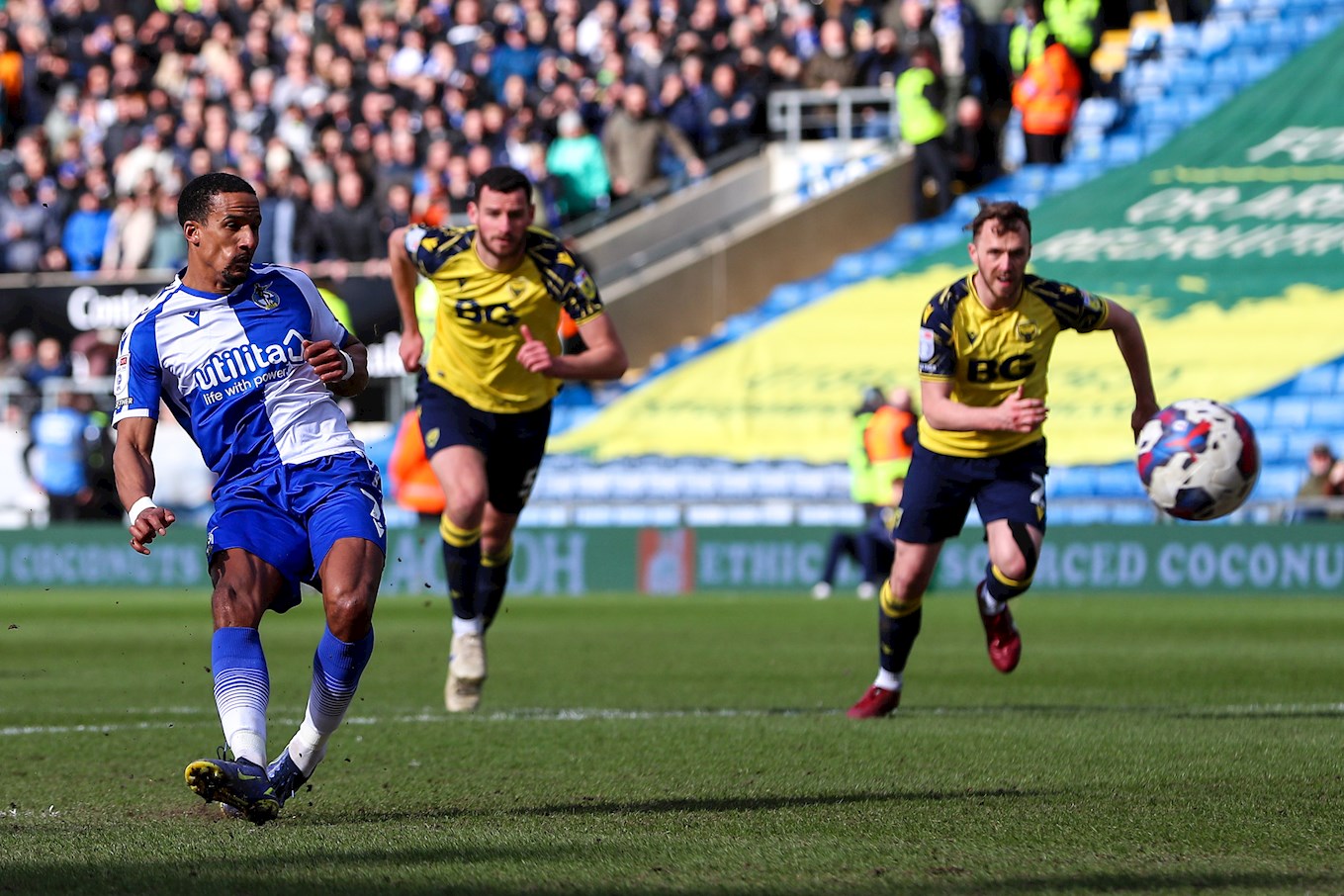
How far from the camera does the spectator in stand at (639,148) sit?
27547 millimetres

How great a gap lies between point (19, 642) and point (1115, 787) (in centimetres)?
1104

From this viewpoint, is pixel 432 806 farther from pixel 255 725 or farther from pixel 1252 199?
pixel 1252 199

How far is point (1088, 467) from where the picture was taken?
23609 millimetres

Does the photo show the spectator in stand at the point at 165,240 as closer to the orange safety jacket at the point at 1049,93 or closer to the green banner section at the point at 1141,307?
the green banner section at the point at 1141,307

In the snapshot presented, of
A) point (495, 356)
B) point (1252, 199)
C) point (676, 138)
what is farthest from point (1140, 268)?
point (495, 356)

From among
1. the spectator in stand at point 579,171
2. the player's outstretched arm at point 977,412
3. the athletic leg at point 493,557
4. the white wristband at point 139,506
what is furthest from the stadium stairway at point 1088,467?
the white wristband at point 139,506

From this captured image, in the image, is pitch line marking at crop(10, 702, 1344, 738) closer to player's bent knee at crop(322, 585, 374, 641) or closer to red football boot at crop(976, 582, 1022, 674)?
red football boot at crop(976, 582, 1022, 674)

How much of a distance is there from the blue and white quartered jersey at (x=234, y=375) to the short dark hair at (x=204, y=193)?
0.89ft

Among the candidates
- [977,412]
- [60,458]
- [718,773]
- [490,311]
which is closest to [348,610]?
[718,773]

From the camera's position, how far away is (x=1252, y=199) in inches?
1106

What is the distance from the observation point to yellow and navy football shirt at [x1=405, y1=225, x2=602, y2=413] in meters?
10.4

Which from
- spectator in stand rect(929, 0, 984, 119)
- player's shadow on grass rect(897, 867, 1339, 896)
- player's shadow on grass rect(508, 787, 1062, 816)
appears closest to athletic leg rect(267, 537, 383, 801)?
player's shadow on grass rect(508, 787, 1062, 816)

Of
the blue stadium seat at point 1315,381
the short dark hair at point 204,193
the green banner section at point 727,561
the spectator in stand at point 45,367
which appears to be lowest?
the green banner section at point 727,561

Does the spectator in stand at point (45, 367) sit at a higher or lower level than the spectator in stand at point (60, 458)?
higher
